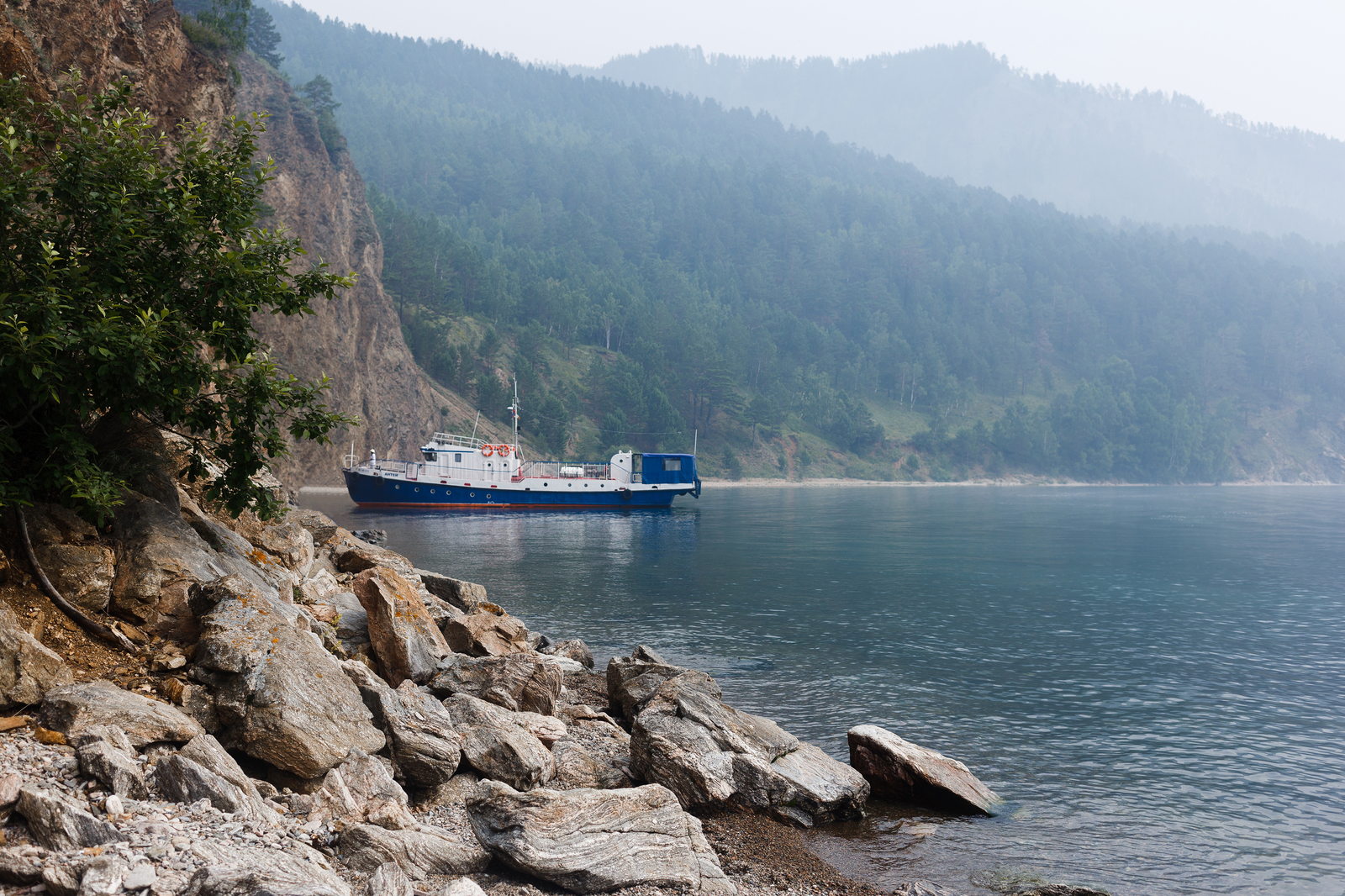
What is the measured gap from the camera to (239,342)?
11344 mm

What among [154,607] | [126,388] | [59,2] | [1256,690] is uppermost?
[59,2]

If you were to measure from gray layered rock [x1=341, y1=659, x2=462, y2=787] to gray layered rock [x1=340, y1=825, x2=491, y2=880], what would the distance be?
1273mm

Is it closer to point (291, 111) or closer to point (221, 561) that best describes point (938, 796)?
point (221, 561)

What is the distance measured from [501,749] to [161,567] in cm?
519

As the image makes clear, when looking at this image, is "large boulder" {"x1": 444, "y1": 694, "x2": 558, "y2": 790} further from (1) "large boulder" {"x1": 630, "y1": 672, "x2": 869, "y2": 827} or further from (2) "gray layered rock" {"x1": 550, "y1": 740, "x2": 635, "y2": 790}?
(1) "large boulder" {"x1": 630, "y1": 672, "x2": 869, "y2": 827}

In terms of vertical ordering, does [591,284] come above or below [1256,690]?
above

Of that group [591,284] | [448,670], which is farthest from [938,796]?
[591,284]

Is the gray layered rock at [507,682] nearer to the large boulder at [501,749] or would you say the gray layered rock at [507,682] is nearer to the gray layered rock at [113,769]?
the large boulder at [501,749]

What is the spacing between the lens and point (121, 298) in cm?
1038

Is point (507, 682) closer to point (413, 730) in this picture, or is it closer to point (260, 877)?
point (413, 730)

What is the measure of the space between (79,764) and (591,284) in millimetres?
160590

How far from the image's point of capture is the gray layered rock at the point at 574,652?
68.4 feet

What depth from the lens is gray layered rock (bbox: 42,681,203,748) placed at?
8453 millimetres

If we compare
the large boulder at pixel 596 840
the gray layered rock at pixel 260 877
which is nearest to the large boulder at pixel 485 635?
the large boulder at pixel 596 840
